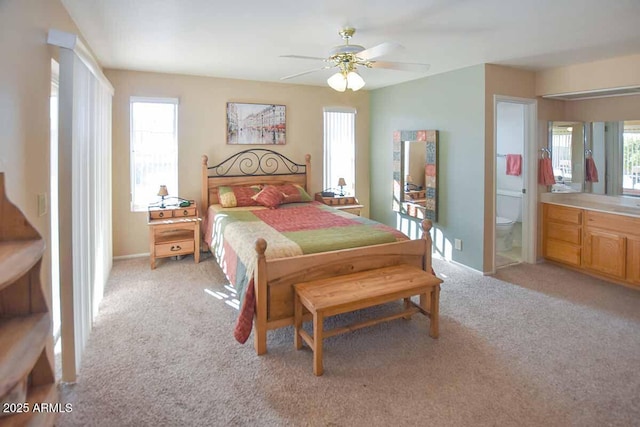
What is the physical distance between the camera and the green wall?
14.5 ft

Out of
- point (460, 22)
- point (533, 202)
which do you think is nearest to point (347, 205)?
point (533, 202)

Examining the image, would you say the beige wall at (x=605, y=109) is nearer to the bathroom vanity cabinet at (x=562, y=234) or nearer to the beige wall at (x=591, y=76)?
the beige wall at (x=591, y=76)

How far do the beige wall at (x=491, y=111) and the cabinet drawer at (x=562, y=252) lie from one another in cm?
95

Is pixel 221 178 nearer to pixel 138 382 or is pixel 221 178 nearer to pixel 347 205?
pixel 347 205

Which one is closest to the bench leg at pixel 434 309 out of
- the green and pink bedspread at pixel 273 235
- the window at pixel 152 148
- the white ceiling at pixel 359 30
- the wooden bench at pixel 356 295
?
the wooden bench at pixel 356 295

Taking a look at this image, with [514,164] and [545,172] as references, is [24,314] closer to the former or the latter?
[545,172]

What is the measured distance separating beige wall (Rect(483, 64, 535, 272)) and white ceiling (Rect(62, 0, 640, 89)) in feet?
0.60

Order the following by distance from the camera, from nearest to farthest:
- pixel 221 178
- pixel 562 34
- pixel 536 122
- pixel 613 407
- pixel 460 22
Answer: pixel 613 407, pixel 460 22, pixel 562 34, pixel 536 122, pixel 221 178

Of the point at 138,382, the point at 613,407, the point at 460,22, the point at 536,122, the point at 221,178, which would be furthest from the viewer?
the point at 221,178

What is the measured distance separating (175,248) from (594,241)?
15.8 ft

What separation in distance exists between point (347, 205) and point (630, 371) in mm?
3704

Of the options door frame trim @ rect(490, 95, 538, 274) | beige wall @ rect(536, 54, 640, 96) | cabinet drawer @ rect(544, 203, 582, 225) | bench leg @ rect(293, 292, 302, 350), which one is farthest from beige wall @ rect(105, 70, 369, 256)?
cabinet drawer @ rect(544, 203, 582, 225)

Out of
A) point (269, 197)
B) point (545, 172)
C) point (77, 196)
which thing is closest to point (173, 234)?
point (269, 197)

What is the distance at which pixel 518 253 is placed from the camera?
210 inches
